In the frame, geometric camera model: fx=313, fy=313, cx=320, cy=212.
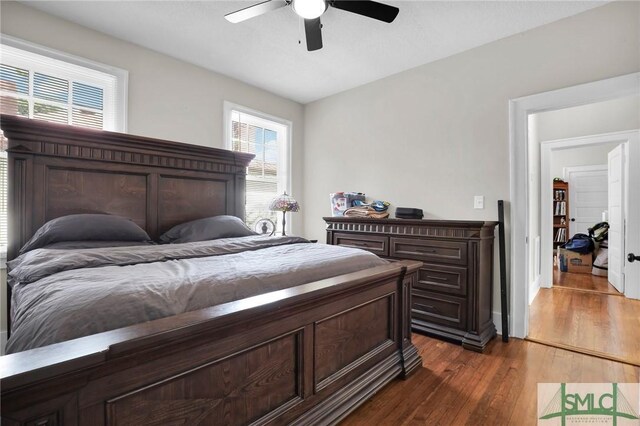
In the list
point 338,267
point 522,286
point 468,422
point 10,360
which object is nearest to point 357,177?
point 522,286

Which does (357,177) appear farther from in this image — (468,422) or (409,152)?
(468,422)

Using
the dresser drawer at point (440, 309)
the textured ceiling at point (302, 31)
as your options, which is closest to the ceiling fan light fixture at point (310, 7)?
the textured ceiling at point (302, 31)

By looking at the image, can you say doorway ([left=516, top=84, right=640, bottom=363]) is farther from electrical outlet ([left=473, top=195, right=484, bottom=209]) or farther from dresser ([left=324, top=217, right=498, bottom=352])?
electrical outlet ([left=473, top=195, right=484, bottom=209])

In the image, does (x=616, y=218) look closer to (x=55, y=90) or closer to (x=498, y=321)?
(x=498, y=321)

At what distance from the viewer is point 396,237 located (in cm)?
→ 299

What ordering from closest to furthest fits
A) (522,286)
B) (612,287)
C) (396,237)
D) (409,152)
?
(522,286)
(396,237)
(409,152)
(612,287)

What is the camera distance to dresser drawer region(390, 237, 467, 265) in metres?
2.64

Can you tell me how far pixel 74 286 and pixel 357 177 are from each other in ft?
10.6

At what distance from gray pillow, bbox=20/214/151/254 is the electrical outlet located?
2847mm

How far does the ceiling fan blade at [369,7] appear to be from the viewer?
1954 millimetres

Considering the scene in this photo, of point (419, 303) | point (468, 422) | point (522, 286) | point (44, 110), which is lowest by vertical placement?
point (468, 422)

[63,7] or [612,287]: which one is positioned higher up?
[63,7]

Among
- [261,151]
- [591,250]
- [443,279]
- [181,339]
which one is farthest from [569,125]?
[181,339]

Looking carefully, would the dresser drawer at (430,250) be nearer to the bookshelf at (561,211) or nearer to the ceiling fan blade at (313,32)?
the ceiling fan blade at (313,32)
